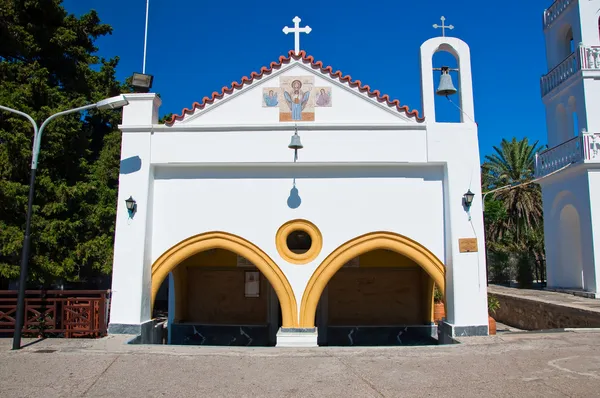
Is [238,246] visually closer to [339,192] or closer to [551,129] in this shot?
[339,192]

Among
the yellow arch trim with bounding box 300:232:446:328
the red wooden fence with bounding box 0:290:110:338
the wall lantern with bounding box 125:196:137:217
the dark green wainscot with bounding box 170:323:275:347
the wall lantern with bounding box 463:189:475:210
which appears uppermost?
the wall lantern with bounding box 463:189:475:210

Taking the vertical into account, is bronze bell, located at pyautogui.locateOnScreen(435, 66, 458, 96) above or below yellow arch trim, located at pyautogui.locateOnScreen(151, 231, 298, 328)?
above

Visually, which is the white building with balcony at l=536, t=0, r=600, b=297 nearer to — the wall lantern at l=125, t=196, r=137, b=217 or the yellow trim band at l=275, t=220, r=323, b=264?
the yellow trim band at l=275, t=220, r=323, b=264

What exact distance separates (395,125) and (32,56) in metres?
9.86

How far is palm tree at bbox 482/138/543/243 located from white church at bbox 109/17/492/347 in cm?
1932

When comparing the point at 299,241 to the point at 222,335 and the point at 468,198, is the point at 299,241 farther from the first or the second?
the point at 468,198

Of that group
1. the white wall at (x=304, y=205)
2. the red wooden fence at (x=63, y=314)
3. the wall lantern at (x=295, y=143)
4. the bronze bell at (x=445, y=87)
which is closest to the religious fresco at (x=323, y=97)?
the wall lantern at (x=295, y=143)

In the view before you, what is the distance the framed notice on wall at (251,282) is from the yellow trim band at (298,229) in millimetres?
3084

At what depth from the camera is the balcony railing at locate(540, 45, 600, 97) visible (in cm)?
1496

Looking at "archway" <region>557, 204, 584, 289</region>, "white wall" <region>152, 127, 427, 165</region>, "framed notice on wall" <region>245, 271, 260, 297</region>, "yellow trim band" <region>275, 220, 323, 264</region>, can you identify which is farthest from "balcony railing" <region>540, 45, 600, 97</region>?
"framed notice on wall" <region>245, 271, 260, 297</region>

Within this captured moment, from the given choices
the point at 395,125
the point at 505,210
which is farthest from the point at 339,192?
the point at 505,210

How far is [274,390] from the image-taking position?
17.7 ft

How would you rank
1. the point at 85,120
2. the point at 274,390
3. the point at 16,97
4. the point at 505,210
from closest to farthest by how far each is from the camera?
the point at 274,390 → the point at 16,97 → the point at 85,120 → the point at 505,210

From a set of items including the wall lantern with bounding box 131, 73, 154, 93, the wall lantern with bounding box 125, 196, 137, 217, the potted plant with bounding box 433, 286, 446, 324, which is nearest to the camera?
the wall lantern with bounding box 125, 196, 137, 217
